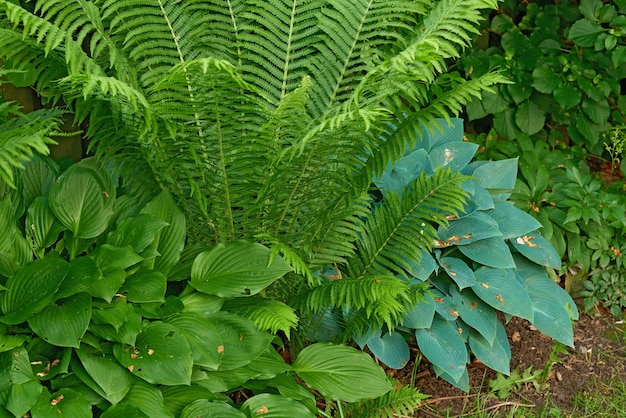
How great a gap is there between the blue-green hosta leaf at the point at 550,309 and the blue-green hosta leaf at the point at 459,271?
0.31 metres

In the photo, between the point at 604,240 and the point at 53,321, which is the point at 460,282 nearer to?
the point at 604,240

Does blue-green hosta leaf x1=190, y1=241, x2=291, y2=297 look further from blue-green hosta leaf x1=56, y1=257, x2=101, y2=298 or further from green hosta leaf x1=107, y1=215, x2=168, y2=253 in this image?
blue-green hosta leaf x1=56, y1=257, x2=101, y2=298

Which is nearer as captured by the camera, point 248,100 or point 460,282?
point 248,100

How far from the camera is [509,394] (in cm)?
315

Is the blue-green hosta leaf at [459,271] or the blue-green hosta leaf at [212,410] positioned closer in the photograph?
the blue-green hosta leaf at [212,410]

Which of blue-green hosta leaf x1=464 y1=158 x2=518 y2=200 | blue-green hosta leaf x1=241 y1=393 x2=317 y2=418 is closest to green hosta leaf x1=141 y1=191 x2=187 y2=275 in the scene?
blue-green hosta leaf x1=241 y1=393 x2=317 y2=418

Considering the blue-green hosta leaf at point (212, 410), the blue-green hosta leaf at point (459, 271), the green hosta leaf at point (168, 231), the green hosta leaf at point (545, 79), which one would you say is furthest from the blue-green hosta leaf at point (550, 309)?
the green hosta leaf at point (168, 231)

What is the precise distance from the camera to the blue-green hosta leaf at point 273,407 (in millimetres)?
2465

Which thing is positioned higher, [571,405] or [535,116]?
[535,116]

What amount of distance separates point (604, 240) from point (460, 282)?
1072mm

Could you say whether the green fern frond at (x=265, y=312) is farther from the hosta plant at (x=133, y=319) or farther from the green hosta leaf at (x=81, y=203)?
the green hosta leaf at (x=81, y=203)

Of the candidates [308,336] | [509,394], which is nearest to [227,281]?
[308,336]

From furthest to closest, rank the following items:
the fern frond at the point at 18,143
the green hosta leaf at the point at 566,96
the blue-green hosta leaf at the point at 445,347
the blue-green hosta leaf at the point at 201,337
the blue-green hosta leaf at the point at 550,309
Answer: the green hosta leaf at the point at 566,96, the blue-green hosta leaf at the point at 550,309, the blue-green hosta leaf at the point at 445,347, the blue-green hosta leaf at the point at 201,337, the fern frond at the point at 18,143

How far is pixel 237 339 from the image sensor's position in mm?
2486
